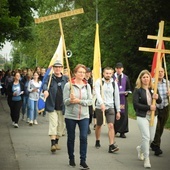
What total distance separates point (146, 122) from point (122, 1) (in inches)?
1045

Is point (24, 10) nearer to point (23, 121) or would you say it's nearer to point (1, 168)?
point (23, 121)

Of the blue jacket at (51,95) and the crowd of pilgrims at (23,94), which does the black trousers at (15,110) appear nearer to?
the crowd of pilgrims at (23,94)

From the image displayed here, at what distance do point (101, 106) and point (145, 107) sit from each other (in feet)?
5.06

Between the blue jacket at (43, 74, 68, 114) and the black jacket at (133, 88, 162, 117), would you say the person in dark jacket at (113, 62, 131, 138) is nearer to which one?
the blue jacket at (43, 74, 68, 114)

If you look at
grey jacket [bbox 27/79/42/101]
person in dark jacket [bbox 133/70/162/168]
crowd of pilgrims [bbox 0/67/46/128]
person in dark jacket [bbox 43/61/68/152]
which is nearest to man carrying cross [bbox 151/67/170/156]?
person in dark jacket [bbox 133/70/162/168]

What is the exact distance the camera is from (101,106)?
977 centimetres

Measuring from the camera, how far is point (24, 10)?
111 ft

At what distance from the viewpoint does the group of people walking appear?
816 cm

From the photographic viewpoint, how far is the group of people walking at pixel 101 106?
8.16 m

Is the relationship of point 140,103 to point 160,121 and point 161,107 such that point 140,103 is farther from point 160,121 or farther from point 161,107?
point 160,121

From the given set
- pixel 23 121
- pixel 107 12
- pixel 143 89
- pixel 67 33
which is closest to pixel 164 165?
pixel 143 89

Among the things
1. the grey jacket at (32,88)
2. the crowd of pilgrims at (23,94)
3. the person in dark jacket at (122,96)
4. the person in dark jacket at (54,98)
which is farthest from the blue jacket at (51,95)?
the grey jacket at (32,88)

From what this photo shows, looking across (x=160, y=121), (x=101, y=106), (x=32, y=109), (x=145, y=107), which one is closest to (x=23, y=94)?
(x=32, y=109)

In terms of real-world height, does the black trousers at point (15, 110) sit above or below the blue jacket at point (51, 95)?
below
